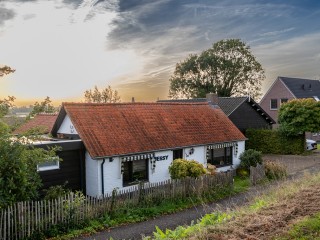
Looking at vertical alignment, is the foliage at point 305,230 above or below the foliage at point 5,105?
below

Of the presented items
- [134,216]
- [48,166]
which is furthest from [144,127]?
[134,216]

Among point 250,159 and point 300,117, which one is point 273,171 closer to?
point 250,159

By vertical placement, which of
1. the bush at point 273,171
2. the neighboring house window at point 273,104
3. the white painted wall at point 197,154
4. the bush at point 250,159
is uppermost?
the neighboring house window at point 273,104

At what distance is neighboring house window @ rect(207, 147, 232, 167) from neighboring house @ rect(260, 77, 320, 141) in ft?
94.8

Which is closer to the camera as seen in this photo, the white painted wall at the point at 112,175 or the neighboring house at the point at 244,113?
the white painted wall at the point at 112,175

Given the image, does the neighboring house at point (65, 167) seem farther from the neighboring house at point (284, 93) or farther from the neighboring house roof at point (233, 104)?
the neighboring house at point (284, 93)

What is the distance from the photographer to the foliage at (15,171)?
1286cm

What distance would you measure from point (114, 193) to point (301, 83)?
50167mm

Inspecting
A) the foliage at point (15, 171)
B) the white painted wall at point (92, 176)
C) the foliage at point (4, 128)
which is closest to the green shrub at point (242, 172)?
the white painted wall at point (92, 176)

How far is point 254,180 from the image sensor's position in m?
21.9

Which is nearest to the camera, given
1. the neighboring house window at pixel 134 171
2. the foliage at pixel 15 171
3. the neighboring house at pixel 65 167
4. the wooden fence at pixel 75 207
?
the wooden fence at pixel 75 207

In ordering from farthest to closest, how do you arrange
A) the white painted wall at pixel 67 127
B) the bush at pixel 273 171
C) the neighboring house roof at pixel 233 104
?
the neighboring house roof at pixel 233 104 → the bush at pixel 273 171 → the white painted wall at pixel 67 127

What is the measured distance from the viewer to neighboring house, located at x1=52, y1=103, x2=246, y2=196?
19.0 meters

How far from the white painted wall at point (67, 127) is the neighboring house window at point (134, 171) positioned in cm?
362
